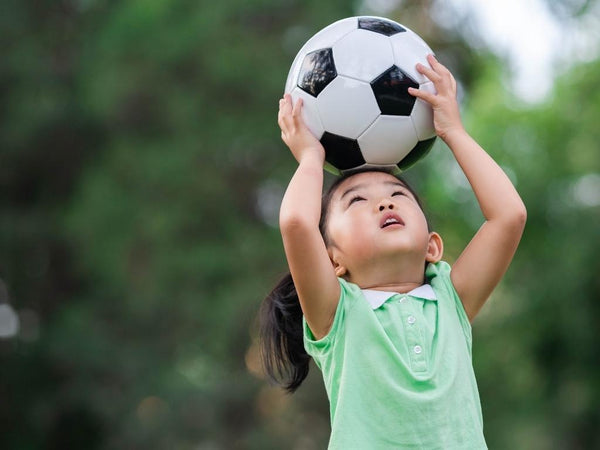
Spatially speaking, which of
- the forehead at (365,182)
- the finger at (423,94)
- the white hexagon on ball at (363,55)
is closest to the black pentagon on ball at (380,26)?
the white hexagon on ball at (363,55)

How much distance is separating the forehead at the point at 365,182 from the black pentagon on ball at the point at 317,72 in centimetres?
31

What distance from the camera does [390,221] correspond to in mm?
3098

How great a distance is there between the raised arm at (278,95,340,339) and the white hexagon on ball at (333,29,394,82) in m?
0.40

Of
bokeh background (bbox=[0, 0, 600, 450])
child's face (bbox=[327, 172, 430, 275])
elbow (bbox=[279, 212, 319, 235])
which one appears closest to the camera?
elbow (bbox=[279, 212, 319, 235])

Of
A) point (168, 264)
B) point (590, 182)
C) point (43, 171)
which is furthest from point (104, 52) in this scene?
point (590, 182)

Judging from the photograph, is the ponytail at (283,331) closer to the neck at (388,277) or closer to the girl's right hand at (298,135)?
the neck at (388,277)

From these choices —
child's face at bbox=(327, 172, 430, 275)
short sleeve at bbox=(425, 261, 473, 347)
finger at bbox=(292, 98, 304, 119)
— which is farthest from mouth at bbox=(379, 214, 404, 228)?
finger at bbox=(292, 98, 304, 119)

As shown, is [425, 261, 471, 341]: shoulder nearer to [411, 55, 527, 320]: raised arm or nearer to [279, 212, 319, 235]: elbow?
[411, 55, 527, 320]: raised arm

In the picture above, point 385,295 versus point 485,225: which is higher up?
point 485,225

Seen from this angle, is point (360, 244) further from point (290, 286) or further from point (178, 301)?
point (178, 301)

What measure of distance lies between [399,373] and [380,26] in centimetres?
122

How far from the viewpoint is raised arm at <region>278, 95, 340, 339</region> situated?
2979mm

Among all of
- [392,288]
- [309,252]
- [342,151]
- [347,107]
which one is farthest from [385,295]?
[347,107]

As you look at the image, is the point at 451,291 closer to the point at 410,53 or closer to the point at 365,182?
the point at 365,182
